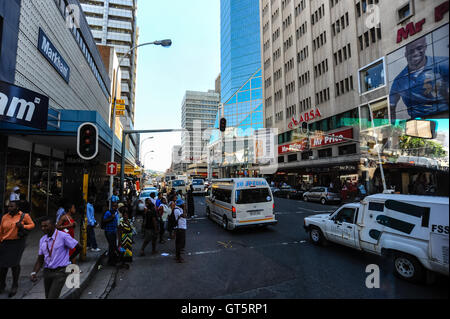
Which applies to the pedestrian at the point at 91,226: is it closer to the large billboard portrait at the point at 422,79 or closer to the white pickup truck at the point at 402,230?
the white pickup truck at the point at 402,230

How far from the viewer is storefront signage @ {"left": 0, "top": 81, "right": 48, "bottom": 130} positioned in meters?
6.53

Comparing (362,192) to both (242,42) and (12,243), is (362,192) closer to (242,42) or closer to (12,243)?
(12,243)

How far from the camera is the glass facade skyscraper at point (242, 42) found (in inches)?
3022

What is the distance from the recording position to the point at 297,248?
774 cm

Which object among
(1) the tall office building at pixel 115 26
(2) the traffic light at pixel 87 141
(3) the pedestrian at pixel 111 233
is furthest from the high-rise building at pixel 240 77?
(2) the traffic light at pixel 87 141

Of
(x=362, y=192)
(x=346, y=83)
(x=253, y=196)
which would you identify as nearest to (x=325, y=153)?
(x=346, y=83)

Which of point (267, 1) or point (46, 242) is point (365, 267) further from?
point (267, 1)

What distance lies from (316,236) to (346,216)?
5.16 feet

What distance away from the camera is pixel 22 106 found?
6.90m

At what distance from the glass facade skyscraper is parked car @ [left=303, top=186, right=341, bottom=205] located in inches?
2430

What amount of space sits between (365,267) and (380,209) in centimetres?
156

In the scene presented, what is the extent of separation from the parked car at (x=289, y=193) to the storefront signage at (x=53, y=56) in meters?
22.0

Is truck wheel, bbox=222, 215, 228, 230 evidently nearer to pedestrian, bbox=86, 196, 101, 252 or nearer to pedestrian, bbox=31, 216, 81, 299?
pedestrian, bbox=86, 196, 101, 252

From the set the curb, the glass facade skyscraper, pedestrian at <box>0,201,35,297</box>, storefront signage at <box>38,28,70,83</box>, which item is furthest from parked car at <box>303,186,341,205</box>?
the glass facade skyscraper
